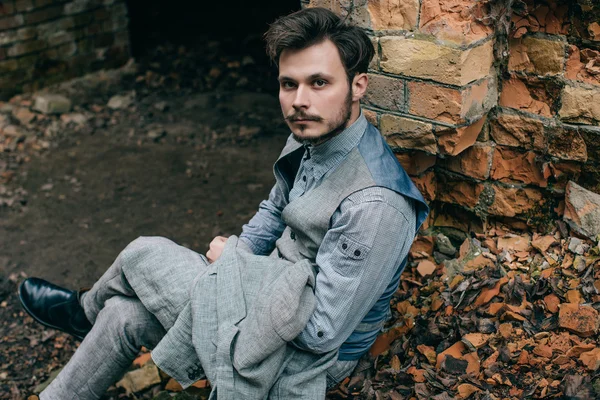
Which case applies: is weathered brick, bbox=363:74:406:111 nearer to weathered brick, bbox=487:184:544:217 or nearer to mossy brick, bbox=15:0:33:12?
weathered brick, bbox=487:184:544:217

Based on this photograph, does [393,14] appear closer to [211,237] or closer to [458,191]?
[458,191]

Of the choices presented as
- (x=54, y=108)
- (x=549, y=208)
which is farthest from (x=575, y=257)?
(x=54, y=108)

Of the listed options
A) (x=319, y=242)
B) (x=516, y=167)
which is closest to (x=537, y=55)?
(x=516, y=167)

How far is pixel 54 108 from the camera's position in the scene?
6.42m

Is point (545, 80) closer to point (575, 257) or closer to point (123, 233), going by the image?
point (575, 257)

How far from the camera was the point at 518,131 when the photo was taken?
9.84ft

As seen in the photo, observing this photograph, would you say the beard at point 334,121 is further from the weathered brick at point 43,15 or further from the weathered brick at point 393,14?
the weathered brick at point 43,15

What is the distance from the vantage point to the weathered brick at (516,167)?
3023 mm

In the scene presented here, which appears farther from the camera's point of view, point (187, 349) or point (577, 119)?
point (577, 119)

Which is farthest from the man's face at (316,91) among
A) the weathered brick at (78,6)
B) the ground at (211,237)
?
the weathered brick at (78,6)

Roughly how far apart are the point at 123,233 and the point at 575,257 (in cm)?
295

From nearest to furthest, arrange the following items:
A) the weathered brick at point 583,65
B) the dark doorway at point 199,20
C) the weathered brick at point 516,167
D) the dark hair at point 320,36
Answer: the dark hair at point 320,36 < the weathered brick at point 583,65 < the weathered brick at point 516,167 < the dark doorway at point 199,20

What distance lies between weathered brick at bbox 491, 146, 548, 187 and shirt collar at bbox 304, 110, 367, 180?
2.56ft

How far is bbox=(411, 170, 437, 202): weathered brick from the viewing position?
10.6ft
